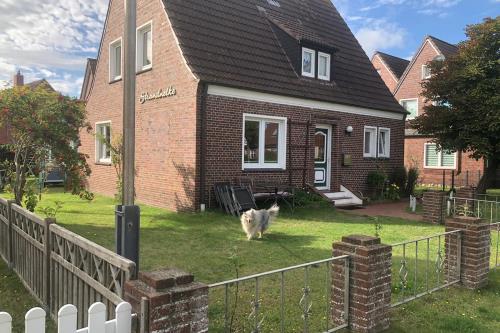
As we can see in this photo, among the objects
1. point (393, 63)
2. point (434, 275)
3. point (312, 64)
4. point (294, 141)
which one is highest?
point (393, 63)

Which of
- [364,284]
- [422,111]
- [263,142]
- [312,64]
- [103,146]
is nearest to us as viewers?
[364,284]

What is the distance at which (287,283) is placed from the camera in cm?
589

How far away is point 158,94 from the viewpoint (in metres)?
13.4

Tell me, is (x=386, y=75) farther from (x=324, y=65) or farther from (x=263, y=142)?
(x=263, y=142)

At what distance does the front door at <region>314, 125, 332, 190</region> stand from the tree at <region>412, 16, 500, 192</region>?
329cm

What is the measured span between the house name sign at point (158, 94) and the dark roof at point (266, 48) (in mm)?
1251

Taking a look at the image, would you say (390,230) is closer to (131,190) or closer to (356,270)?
(356,270)

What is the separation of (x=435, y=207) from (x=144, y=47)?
34.1ft

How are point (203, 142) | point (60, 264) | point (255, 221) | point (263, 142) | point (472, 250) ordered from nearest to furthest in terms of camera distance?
point (60, 264) → point (472, 250) → point (255, 221) → point (203, 142) → point (263, 142)

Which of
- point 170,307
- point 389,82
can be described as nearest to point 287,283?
point 170,307

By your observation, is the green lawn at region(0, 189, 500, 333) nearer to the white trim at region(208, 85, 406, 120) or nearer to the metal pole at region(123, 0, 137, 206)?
the metal pole at region(123, 0, 137, 206)

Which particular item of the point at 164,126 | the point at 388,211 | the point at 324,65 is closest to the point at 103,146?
the point at 164,126

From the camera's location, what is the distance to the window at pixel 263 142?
Answer: 13.0m

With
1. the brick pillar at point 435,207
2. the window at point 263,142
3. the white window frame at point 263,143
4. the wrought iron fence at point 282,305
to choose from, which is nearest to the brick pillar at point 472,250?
the wrought iron fence at point 282,305
